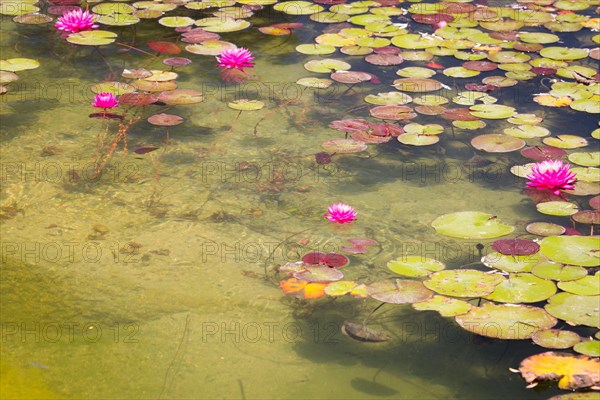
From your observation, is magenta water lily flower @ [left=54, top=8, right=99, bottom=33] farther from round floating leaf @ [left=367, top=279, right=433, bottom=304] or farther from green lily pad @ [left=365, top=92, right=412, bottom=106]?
round floating leaf @ [left=367, top=279, right=433, bottom=304]

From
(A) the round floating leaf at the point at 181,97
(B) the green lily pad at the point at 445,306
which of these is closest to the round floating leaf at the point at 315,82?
(A) the round floating leaf at the point at 181,97

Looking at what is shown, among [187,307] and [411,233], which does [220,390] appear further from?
[411,233]

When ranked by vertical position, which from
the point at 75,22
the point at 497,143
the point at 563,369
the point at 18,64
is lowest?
the point at 563,369

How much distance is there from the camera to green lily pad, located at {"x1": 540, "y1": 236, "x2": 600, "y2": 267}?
2.06 m

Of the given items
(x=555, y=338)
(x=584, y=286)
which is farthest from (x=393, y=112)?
(x=555, y=338)

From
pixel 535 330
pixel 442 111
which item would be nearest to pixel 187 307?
pixel 535 330

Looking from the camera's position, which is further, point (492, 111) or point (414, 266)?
point (492, 111)

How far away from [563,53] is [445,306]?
203 cm

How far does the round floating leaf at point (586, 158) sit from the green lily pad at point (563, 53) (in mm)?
919

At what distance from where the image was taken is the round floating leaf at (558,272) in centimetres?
200

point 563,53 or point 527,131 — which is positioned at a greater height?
point 563,53

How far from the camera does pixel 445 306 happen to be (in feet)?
6.28

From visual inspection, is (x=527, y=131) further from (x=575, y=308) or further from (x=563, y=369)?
(x=563, y=369)

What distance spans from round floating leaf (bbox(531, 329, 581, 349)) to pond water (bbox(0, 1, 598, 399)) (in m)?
0.04
